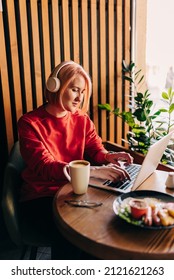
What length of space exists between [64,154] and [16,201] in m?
0.39

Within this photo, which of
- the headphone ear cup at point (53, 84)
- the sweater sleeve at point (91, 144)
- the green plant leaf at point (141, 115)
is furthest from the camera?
the green plant leaf at point (141, 115)

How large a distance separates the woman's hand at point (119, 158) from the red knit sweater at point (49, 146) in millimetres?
79

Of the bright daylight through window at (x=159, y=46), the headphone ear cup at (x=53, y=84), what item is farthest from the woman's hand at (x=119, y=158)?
the bright daylight through window at (x=159, y=46)

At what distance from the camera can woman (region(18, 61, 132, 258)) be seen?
4.96ft

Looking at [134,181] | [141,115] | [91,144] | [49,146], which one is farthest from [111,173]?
[141,115]

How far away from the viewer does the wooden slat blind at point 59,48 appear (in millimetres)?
2118

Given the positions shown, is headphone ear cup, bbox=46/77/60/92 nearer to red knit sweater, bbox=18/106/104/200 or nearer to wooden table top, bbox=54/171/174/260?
red knit sweater, bbox=18/106/104/200

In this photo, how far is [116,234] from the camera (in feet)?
3.39

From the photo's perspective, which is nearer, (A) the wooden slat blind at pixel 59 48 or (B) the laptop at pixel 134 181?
(B) the laptop at pixel 134 181

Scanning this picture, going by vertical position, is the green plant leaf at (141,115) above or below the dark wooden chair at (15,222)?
above

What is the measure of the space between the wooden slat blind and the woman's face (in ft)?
2.07

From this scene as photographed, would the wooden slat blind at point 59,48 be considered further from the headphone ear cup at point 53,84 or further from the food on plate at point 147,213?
the food on plate at point 147,213

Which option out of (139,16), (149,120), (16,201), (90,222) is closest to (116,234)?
(90,222)
